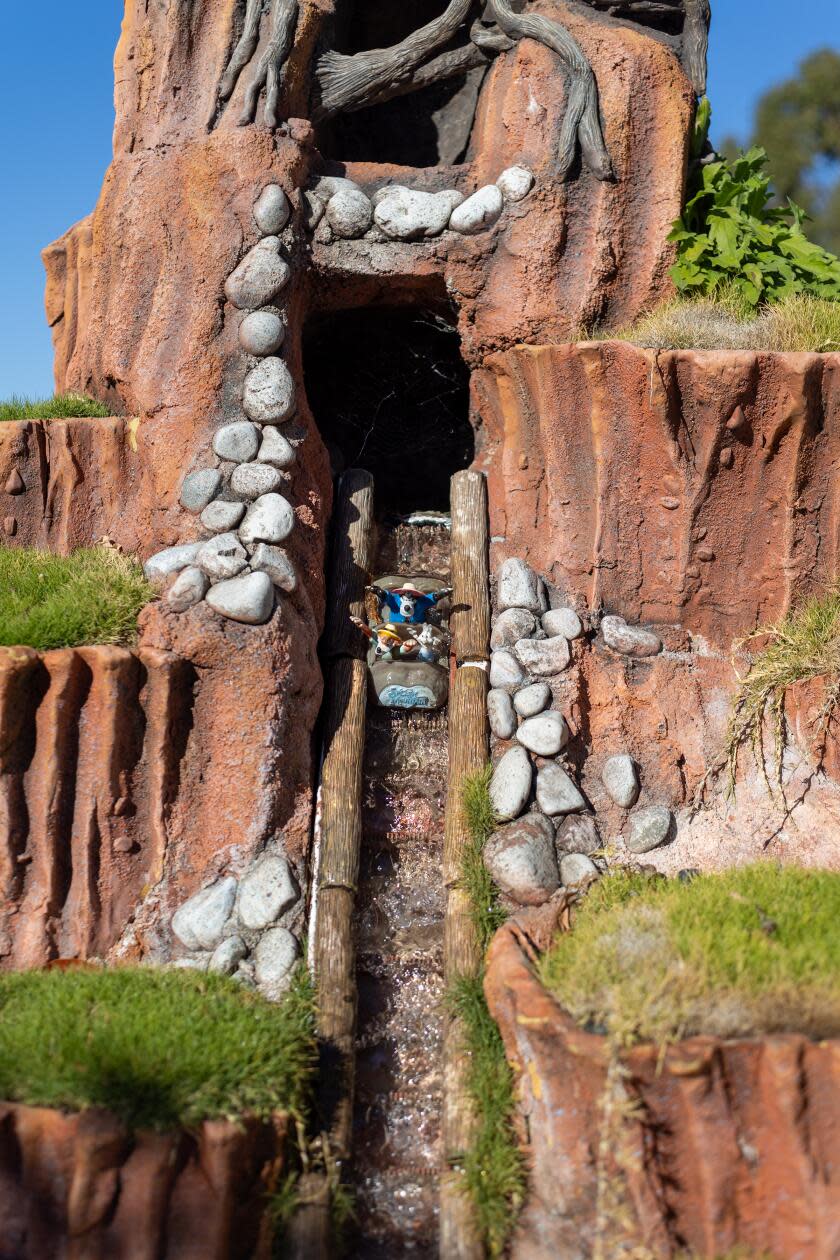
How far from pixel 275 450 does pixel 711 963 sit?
3023 millimetres

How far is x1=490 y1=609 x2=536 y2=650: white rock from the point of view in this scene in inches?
208

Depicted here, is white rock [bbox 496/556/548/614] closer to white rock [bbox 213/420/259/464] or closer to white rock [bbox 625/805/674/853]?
white rock [bbox 625/805/674/853]

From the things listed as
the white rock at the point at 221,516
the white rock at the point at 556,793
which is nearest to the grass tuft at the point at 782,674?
the white rock at the point at 556,793

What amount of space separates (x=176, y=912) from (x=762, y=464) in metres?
3.18

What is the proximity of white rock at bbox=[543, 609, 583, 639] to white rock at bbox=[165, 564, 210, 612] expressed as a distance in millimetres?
1624

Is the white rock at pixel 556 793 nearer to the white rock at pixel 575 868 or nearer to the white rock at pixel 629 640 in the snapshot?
the white rock at pixel 575 868

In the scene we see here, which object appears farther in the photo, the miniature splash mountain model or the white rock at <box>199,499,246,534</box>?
the miniature splash mountain model

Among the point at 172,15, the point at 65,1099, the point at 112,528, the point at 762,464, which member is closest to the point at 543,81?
the point at 172,15

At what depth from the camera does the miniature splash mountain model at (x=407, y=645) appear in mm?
5453

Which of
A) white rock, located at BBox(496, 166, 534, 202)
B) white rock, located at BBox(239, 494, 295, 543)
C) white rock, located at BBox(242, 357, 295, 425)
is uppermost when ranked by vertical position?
white rock, located at BBox(496, 166, 534, 202)

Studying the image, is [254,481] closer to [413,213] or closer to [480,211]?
[413,213]

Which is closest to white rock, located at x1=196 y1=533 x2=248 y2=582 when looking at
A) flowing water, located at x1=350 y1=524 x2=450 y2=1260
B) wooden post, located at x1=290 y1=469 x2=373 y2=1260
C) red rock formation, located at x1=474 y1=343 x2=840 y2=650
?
wooden post, located at x1=290 y1=469 x2=373 y2=1260

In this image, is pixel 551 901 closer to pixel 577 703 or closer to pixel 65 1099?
pixel 577 703

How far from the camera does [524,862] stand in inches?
177
